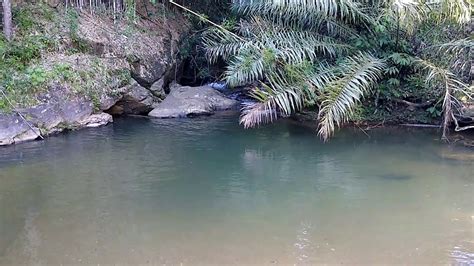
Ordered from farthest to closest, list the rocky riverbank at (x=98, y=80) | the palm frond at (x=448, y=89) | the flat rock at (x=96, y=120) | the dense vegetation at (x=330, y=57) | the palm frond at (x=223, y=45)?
the palm frond at (x=223, y=45), the flat rock at (x=96, y=120), the rocky riverbank at (x=98, y=80), the dense vegetation at (x=330, y=57), the palm frond at (x=448, y=89)

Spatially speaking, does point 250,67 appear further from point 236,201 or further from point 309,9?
point 236,201

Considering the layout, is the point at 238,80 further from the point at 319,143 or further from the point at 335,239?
the point at 335,239

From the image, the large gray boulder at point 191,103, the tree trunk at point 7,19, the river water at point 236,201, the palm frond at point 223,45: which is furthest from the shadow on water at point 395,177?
the tree trunk at point 7,19

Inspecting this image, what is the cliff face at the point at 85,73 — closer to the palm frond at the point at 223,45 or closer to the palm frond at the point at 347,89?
the palm frond at the point at 223,45

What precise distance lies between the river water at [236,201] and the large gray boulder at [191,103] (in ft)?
6.34

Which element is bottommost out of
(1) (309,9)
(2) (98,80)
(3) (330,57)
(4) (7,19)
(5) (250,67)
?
(2) (98,80)

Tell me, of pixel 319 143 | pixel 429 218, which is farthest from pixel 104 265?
pixel 319 143

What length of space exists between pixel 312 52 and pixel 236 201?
13.6 feet

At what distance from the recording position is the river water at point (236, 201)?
4039mm

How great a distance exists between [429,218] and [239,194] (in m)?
1.78

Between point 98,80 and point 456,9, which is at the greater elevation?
point 456,9

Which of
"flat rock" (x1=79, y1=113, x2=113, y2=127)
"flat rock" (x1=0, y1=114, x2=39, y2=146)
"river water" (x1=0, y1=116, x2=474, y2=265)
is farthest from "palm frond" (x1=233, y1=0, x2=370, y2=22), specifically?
"flat rock" (x1=0, y1=114, x2=39, y2=146)

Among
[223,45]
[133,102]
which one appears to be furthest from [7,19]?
[223,45]

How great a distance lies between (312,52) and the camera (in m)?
8.55
